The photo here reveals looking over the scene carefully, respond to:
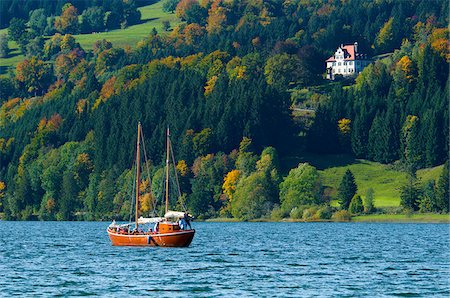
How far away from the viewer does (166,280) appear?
86.5 metres

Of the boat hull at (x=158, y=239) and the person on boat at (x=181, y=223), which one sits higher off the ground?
the person on boat at (x=181, y=223)

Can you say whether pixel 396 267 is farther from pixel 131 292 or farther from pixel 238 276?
pixel 131 292

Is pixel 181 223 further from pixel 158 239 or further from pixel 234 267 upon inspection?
pixel 234 267

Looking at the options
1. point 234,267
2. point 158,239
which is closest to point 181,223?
point 158,239

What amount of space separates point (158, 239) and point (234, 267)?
89.7 feet

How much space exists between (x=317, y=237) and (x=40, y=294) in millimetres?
77670

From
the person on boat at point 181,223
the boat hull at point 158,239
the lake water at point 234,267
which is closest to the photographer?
the lake water at point 234,267

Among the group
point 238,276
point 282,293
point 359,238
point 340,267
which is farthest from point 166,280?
point 359,238

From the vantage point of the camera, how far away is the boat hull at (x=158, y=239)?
12219 centimetres

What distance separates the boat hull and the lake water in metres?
1.30

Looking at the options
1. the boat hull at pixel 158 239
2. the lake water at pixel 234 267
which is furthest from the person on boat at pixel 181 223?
the lake water at pixel 234 267

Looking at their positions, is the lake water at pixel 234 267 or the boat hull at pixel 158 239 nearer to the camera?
the lake water at pixel 234 267

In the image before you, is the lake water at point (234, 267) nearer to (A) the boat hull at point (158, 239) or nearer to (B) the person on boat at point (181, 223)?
(A) the boat hull at point (158, 239)

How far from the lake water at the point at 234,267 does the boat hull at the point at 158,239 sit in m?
1.30
